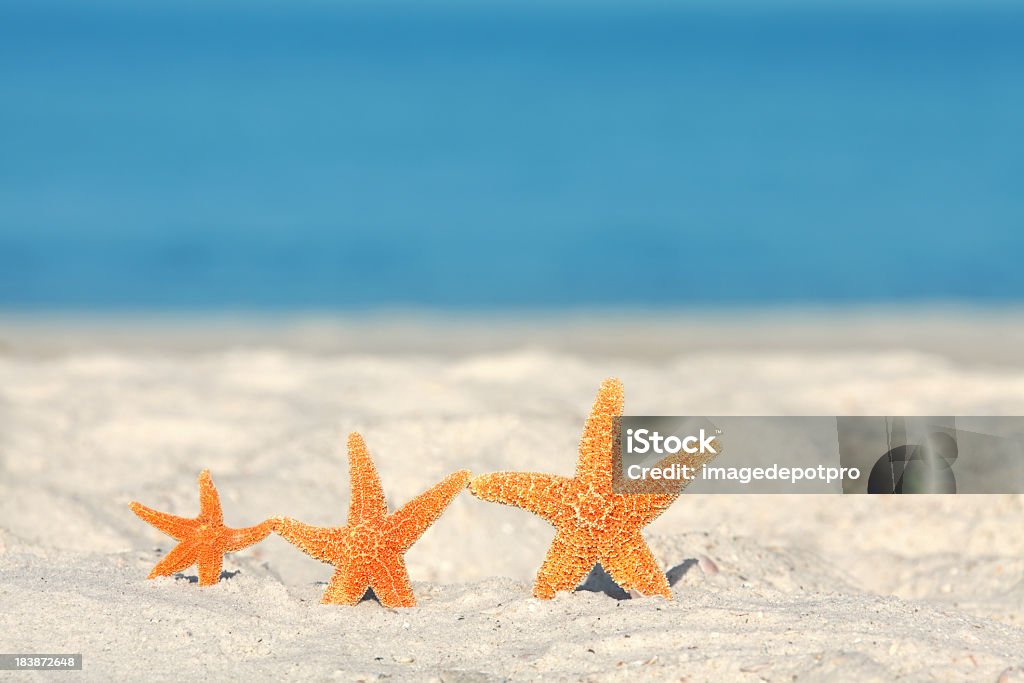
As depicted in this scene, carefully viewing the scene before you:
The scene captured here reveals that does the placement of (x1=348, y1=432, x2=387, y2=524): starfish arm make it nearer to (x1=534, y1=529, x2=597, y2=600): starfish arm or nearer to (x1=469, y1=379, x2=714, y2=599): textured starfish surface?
(x1=469, y1=379, x2=714, y2=599): textured starfish surface

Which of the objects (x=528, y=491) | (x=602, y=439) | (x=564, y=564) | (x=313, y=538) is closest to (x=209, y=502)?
(x=313, y=538)

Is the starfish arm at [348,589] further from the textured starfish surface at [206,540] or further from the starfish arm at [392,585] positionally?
the textured starfish surface at [206,540]

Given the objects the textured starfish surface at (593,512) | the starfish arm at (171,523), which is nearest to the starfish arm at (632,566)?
the textured starfish surface at (593,512)

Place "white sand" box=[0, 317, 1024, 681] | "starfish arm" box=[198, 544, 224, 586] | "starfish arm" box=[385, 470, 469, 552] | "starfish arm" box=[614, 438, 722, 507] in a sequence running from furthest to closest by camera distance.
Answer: "starfish arm" box=[198, 544, 224, 586] → "starfish arm" box=[385, 470, 469, 552] → "starfish arm" box=[614, 438, 722, 507] → "white sand" box=[0, 317, 1024, 681]

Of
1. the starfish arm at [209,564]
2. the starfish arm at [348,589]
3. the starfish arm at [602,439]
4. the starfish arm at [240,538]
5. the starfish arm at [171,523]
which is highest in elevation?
the starfish arm at [602,439]

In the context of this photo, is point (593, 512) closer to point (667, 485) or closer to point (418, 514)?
point (667, 485)

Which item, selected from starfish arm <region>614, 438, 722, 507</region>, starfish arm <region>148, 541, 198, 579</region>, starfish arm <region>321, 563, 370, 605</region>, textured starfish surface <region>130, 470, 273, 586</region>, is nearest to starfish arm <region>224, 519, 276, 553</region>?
textured starfish surface <region>130, 470, 273, 586</region>

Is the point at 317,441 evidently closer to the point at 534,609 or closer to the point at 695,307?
the point at 534,609
